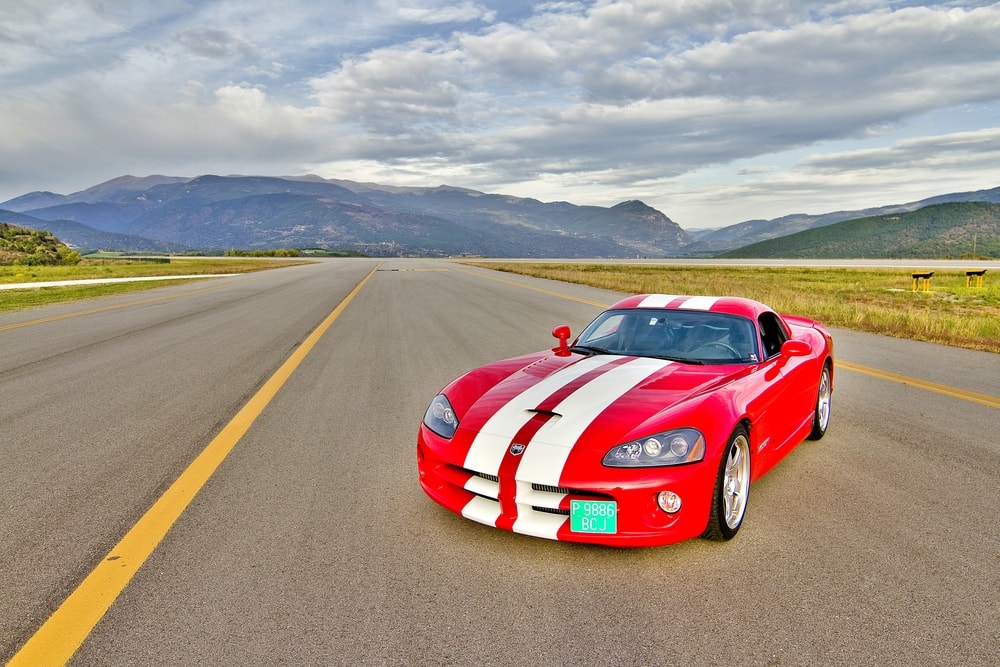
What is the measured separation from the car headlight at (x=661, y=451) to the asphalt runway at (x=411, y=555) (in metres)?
0.47

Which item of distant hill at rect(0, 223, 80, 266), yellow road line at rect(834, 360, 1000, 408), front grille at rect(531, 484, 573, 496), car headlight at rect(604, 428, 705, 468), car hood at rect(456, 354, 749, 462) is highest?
distant hill at rect(0, 223, 80, 266)

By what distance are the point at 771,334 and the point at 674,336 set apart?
744 mm

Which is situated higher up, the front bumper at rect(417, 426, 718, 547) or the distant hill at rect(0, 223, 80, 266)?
the distant hill at rect(0, 223, 80, 266)

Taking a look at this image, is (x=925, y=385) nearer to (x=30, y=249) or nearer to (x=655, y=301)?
(x=655, y=301)

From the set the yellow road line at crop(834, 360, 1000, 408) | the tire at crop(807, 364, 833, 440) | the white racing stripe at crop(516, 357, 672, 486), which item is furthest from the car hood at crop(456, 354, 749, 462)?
the yellow road line at crop(834, 360, 1000, 408)

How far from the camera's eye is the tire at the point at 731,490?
10.1ft

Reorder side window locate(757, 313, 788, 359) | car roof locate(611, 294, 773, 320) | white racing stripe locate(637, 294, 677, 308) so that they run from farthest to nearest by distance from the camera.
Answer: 1. white racing stripe locate(637, 294, 677, 308)
2. car roof locate(611, 294, 773, 320)
3. side window locate(757, 313, 788, 359)

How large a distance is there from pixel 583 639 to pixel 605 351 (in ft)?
7.99

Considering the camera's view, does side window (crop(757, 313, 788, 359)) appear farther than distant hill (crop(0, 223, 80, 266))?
No

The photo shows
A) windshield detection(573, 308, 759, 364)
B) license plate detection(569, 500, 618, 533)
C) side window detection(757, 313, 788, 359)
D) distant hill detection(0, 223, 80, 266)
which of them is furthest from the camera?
distant hill detection(0, 223, 80, 266)

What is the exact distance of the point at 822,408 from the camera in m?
5.05

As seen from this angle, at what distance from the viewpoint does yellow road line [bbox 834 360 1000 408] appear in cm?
614

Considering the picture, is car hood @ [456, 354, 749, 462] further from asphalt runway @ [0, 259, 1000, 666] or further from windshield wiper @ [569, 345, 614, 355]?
asphalt runway @ [0, 259, 1000, 666]

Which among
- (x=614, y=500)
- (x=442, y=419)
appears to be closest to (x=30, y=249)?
(x=442, y=419)
